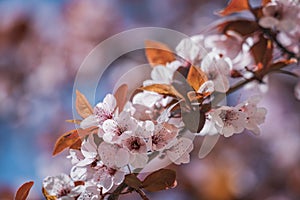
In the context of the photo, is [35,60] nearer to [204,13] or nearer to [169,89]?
[204,13]

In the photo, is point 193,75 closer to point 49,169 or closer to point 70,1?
point 49,169

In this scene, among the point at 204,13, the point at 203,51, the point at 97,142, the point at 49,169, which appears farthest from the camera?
the point at 204,13

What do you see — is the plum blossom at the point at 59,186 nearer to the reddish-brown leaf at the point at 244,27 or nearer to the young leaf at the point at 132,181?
the young leaf at the point at 132,181

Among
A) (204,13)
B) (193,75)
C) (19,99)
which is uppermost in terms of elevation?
(193,75)

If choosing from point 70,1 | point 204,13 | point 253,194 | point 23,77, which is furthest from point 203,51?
point 70,1

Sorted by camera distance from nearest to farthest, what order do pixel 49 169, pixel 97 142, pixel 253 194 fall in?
pixel 97 142 < pixel 253 194 < pixel 49 169

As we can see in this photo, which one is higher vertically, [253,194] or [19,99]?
[19,99]

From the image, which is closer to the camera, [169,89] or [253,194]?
[169,89]
